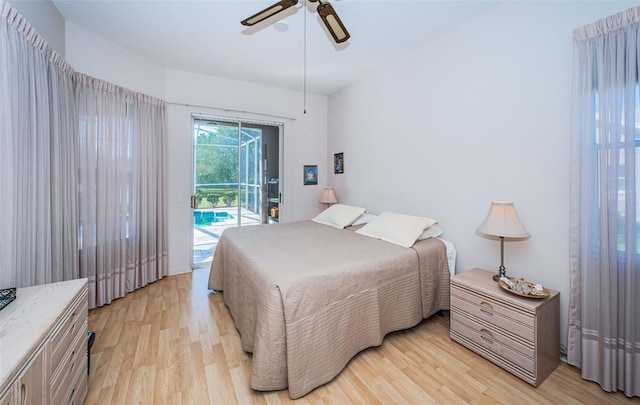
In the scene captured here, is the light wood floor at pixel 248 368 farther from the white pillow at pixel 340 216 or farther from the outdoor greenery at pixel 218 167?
the outdoor greenery at pixel 218 167

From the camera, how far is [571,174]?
1.79 meters

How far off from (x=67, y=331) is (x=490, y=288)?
8.60 ft

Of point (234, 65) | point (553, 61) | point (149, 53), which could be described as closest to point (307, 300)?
point (553, 61)

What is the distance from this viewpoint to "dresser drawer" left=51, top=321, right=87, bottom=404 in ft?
3.87

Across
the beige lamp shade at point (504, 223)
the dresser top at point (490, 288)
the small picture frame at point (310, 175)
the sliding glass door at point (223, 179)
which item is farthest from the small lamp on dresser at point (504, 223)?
the sliding glass door at point (223, 179)

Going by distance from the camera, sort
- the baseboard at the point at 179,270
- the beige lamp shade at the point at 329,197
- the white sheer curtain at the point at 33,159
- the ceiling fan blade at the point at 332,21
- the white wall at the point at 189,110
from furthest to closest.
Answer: the beige lamp shade at the point at 329,197 < the baseboard at the point at 179,270 < the white wall at the point at 189,110 < the ceiling fan blade at the point at 332,21 < the white sheer curtain at the point at 33,159

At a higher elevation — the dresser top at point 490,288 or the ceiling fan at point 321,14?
the ceiling fan at point 321,14

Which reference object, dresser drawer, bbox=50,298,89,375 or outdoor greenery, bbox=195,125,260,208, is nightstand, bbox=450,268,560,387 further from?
outdoor greenery, bbox=195,125,260,208

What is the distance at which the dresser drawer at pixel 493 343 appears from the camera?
67.4 inches

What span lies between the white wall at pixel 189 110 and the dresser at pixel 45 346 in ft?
7.51

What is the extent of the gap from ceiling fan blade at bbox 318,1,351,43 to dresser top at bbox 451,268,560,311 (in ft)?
6.96

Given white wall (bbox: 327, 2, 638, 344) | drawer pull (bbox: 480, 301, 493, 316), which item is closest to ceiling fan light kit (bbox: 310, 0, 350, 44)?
white wall (bbox: 327, 2, 638, 344)

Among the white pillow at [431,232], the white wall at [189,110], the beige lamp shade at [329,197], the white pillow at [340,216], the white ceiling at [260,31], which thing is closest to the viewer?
the white ceiling at [260,31]

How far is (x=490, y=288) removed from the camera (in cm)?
195
